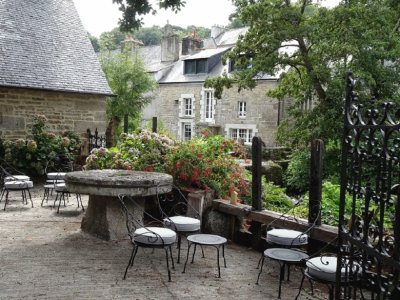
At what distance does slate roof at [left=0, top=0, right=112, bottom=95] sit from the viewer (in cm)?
1198

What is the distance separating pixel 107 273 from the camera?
14.8 ft

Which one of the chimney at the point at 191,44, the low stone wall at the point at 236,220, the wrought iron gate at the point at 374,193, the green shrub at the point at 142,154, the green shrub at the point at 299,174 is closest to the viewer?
the wrought iron gate at the point at 374,193

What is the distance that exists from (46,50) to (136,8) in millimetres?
7496

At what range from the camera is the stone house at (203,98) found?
22016 millimetres

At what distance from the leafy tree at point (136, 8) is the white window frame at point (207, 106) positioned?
57.9ft

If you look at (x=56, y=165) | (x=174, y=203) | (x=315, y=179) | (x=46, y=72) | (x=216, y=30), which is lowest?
(x=174, y=203)

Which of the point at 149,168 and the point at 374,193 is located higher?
the point at 374,193

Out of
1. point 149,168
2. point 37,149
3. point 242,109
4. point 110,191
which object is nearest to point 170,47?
point 242,109

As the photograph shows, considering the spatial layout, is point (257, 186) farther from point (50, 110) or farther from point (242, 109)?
point (242, 109)

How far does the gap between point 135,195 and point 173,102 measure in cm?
2134

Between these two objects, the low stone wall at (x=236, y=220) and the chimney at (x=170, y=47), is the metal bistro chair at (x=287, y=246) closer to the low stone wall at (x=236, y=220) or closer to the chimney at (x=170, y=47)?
the low stone wall at (x=236, y=220)

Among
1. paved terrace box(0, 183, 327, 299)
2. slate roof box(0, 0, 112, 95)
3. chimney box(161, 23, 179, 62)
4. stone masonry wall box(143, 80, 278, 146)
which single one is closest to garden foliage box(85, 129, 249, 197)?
paved terrace box(0, 183, 327, 299)

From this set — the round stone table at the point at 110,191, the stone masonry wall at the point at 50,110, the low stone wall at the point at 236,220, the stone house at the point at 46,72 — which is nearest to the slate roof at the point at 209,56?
the stone house at the point at 46,72

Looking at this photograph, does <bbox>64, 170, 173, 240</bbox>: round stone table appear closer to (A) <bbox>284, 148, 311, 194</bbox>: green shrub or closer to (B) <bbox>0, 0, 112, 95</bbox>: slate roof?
(B) <bbox>0, 0, 112, 95</bbox>: slate roof
